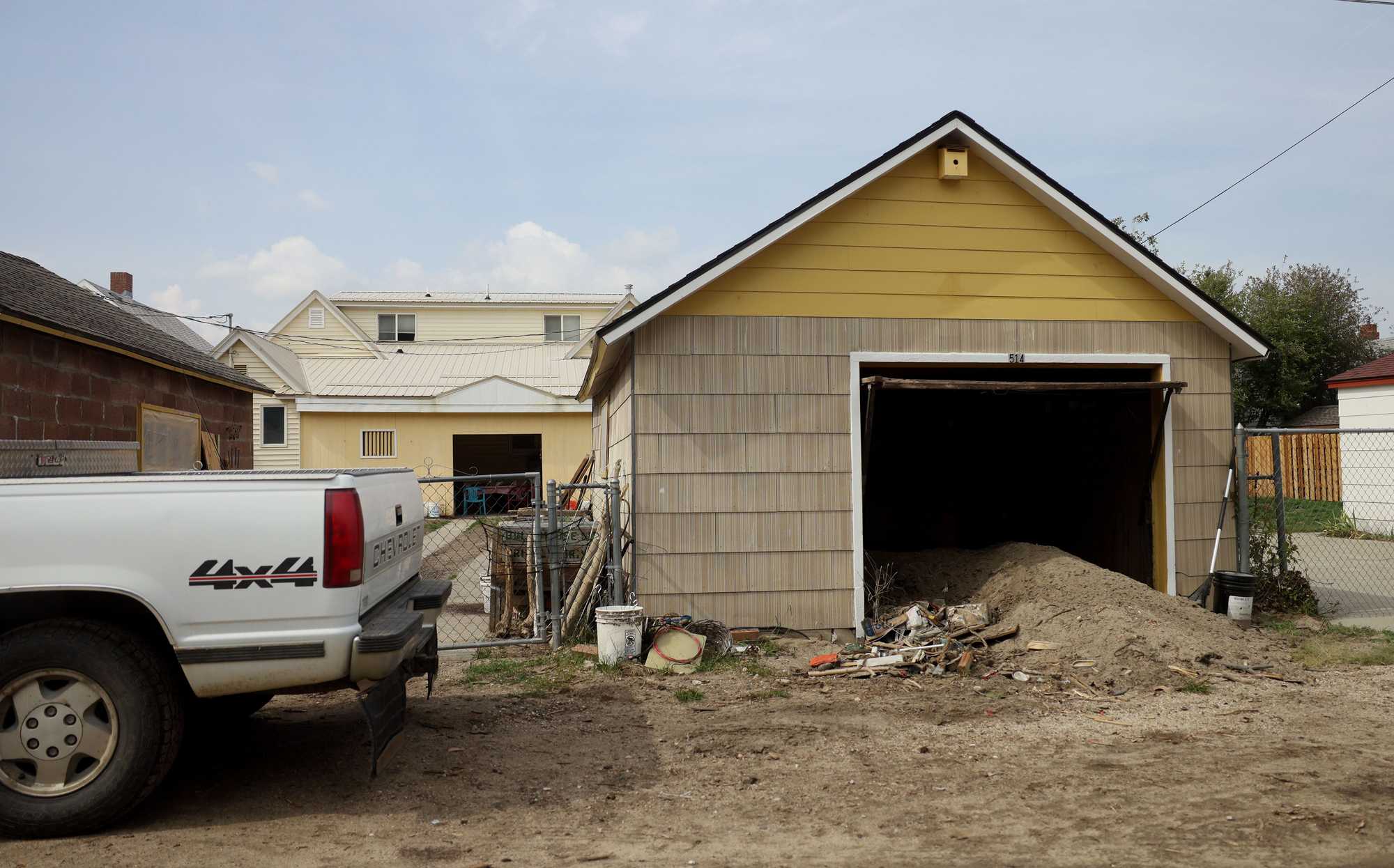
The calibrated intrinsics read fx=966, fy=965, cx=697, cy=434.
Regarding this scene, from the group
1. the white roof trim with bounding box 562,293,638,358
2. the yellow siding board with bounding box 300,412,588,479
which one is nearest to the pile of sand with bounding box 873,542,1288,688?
the yellow siding board with bounding box 300,412,588,479

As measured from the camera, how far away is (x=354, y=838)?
4.50 metres

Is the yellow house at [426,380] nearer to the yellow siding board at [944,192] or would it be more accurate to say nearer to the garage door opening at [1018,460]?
the garage door opening at [1018,460]

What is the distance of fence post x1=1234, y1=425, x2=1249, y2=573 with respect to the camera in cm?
975

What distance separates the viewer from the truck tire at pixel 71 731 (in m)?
4.40

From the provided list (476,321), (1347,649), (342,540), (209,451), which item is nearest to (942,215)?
(1347,649)

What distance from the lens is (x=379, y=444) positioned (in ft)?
84.9

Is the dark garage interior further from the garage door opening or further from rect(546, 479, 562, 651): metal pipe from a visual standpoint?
rect(546, 479, 562, 651): metal pipe

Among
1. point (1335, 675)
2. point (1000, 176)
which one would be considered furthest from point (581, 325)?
point (1335, 675)

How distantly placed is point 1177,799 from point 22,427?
30.6 ft

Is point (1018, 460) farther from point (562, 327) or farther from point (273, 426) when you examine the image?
point (562, 327)

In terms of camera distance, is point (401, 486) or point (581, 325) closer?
point (401, 486)

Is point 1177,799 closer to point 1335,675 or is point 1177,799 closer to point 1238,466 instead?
point 1335,675

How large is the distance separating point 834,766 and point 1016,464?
9900 millimetres

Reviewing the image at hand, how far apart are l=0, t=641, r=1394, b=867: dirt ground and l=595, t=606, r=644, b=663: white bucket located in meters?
0.55
